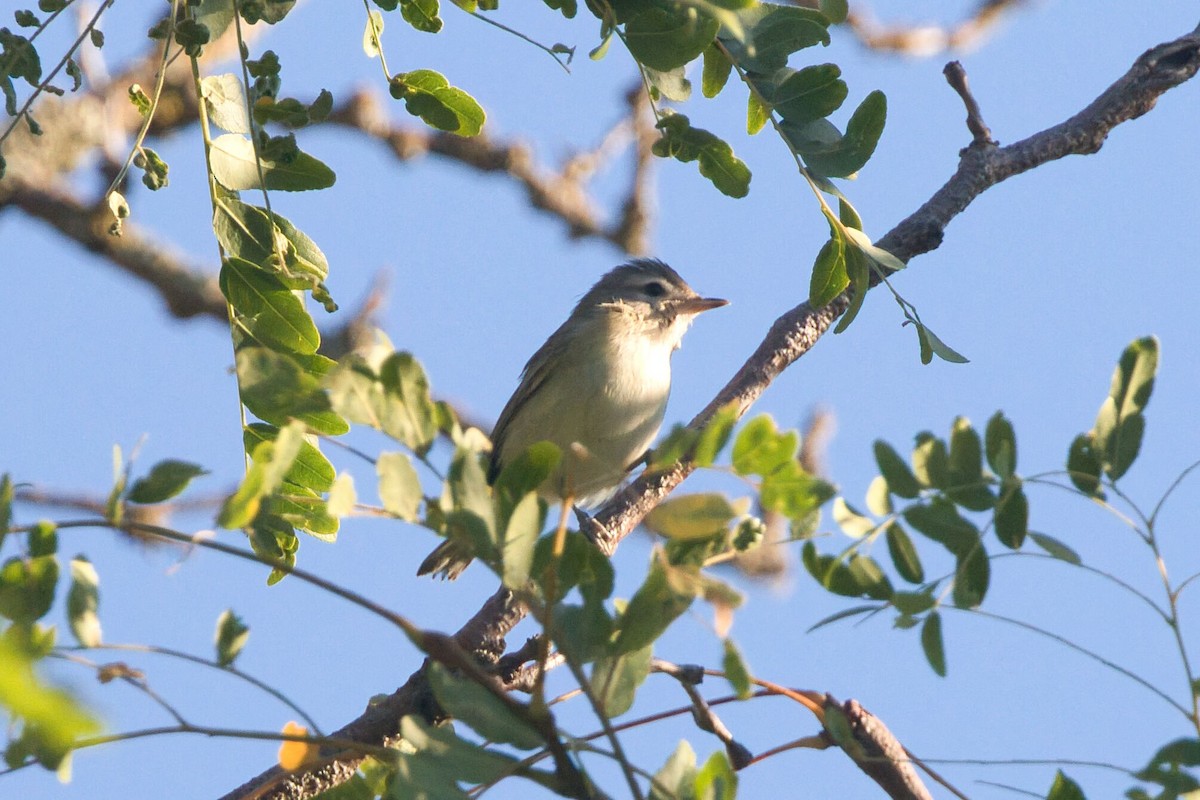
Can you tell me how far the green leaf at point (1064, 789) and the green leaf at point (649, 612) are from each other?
660 millimetres

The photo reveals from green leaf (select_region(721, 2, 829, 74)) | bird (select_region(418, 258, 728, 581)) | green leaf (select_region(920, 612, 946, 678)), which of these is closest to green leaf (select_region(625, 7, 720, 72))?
green leaf (select_region(721, 2, 829, 74))

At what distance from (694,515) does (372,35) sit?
6.11 ft

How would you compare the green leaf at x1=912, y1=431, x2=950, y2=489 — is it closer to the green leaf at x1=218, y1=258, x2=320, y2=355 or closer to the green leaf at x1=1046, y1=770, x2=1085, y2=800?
the green leaf at x1=1046, y1=770, x2=1085, y2=800

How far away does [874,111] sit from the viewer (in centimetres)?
285

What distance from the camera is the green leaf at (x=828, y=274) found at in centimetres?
288

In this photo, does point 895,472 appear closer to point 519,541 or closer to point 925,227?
point 519,541

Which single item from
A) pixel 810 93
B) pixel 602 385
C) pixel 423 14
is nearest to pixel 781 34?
pixel 810 93

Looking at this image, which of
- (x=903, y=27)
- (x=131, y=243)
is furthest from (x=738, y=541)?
(x=903, y=27)

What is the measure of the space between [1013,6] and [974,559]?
32.2ft

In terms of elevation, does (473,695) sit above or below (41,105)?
below

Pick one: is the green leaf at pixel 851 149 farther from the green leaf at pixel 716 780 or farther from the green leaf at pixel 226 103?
the green leaf at pixel 716 780

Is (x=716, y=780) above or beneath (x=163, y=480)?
beneath

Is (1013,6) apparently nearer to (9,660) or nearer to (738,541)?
(738,541)

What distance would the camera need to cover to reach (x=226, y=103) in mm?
2926
